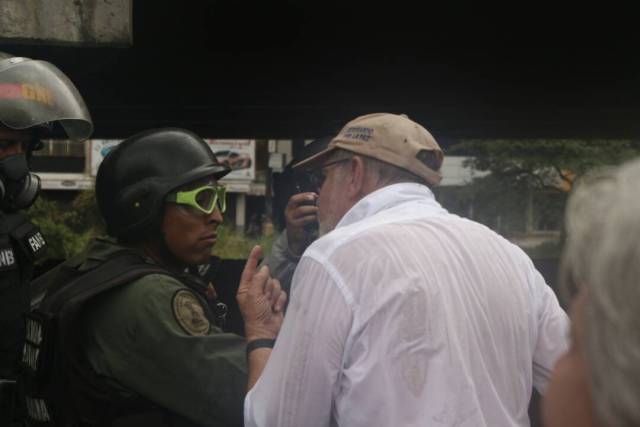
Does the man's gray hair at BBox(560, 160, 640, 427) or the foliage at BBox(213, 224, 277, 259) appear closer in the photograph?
the man's gray hair at BBox(560, 160, 640, 427)

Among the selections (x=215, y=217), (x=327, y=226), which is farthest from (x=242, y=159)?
(x=327, y=226)

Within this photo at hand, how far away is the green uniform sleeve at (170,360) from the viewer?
2.55 metres

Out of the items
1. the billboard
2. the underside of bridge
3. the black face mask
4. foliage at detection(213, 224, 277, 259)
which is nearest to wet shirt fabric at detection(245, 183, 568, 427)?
the black face mask

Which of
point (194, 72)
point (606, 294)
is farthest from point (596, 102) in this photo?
point (606, 294)

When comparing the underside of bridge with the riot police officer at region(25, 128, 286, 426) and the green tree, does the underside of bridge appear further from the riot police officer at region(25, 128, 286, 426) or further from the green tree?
the green tree

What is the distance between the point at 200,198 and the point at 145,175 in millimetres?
213

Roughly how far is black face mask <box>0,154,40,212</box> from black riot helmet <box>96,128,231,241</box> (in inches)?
28.1

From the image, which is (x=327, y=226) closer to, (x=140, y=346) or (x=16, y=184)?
(x=140, y=346)

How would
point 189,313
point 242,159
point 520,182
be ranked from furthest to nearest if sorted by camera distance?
1. point 242,159
2. point 520,182
3. point 189,313

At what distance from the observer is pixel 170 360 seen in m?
2.55

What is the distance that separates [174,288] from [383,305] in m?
0.84

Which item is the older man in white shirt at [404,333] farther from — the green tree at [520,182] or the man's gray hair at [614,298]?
the green tree at [520,182]

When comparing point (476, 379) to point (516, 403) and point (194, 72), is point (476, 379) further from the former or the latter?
point (194, 72)

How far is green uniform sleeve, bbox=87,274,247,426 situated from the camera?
8.38ft
